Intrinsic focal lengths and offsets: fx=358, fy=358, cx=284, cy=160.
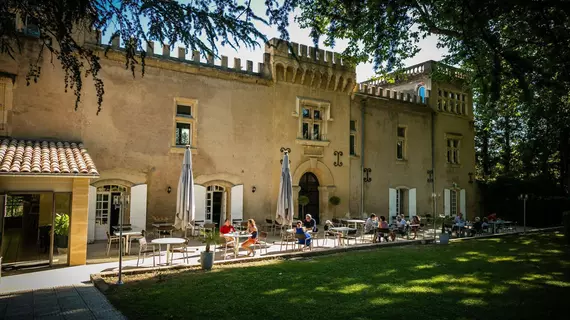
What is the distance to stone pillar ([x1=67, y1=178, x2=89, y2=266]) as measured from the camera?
31.1ft

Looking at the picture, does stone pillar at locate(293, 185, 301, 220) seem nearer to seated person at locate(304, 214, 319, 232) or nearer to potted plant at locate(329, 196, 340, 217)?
potted plant at locate(329, 196, 340, 217)

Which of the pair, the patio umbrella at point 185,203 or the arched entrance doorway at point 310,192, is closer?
the patio umbrella at point 185,203

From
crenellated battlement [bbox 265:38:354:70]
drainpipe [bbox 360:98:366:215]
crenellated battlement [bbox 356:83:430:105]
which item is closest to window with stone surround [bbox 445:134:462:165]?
crenellated battlement [bbox 356:83:430:105]

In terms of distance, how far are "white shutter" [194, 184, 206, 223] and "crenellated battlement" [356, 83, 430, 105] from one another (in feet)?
32.5

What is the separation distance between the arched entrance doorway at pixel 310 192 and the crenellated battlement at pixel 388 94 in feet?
17.8

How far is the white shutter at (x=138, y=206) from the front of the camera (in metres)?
12.9

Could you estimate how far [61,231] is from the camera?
1000cm

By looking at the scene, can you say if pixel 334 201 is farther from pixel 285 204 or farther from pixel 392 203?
pixel 285 204

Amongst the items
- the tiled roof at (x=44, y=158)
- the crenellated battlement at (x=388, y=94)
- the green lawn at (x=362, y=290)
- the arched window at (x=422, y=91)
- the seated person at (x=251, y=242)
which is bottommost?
the green lawn at (x=362, y=290)

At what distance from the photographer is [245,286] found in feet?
24.2

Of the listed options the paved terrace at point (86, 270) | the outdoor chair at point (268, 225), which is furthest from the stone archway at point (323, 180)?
the paved terrace at point (86, 270)

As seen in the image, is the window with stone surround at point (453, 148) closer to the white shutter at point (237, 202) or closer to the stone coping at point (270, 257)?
the stone coping at point (270, 257)

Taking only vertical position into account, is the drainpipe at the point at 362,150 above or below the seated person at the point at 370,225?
above

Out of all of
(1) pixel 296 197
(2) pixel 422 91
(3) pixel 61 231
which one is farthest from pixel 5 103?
(2) pixel 422 91
